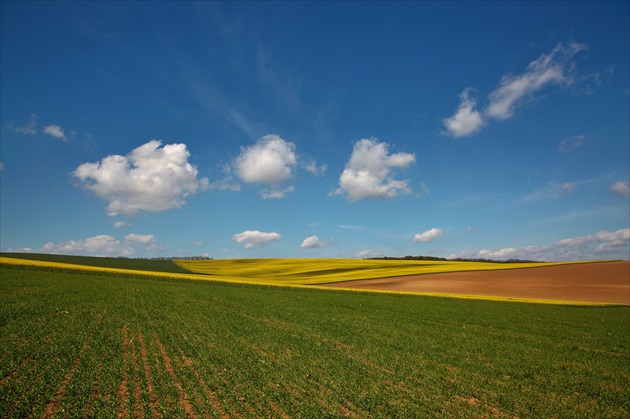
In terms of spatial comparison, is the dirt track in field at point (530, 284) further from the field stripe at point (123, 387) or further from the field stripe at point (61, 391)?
the field stripe at point (61, 391)

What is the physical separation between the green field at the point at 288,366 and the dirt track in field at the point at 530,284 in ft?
81.4

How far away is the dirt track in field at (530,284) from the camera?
4218 centimetres

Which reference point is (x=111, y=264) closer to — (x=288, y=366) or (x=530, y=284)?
(x=288, y=366)

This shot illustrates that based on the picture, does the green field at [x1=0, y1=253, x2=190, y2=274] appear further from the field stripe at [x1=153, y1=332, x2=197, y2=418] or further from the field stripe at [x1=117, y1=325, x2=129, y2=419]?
the field stripe at [x1=153, y1=332, x2=197, y2=418]

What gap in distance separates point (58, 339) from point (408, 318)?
1728 cm

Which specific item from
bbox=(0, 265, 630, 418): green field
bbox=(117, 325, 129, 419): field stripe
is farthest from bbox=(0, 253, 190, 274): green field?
bbox=(117, 325, 129, 419): field stripe

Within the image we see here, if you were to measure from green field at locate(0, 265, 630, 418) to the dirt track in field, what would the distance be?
24819 mm

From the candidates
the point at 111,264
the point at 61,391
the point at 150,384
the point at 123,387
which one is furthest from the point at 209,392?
the point at 111,264

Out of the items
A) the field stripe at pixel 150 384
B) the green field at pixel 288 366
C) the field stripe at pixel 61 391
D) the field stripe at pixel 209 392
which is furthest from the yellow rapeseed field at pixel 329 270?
the field stripe at pixel 61 391

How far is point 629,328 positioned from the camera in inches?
841

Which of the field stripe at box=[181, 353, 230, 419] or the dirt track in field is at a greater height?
the field stripe at box=[181, 353, 230, 419]

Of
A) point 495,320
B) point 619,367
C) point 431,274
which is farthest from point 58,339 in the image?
point 431,274

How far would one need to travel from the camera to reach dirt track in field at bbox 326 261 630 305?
4218 cm

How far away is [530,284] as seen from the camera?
49781mm
